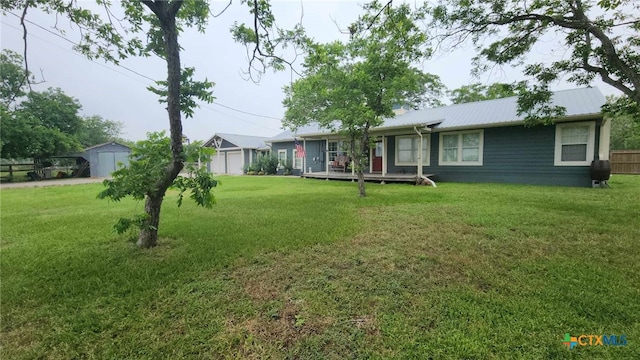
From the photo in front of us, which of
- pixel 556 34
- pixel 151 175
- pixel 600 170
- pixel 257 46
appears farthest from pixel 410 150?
pixel 151 175

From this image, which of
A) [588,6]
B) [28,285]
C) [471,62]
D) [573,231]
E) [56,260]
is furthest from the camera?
[471,62]

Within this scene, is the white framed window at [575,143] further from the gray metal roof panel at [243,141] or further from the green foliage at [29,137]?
the green foliage at [29,137]

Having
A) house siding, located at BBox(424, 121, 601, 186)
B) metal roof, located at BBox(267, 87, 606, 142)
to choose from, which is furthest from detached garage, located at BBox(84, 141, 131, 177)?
house siding, located at BBox(424, 121, 601, 186)

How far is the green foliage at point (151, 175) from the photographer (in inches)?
124

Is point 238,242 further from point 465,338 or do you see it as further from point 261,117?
point 261,117

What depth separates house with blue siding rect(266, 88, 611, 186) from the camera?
9.28 m

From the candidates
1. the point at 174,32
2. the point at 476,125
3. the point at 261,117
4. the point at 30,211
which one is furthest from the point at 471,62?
the point at 261,117

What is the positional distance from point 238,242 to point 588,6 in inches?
281

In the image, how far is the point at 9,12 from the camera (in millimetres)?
3730

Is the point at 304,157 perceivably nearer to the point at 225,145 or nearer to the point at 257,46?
the point at 225,145

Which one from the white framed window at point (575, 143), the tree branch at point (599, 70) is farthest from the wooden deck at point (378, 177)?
the tree branch at point (599, 70)

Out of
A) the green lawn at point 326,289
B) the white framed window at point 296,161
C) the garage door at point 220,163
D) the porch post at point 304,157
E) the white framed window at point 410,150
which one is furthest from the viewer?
the garage door at point 220,163

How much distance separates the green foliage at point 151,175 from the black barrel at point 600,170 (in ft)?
36.8

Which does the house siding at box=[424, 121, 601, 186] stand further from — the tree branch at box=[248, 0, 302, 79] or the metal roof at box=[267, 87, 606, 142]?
the tree branch at box=[248, 0, 302, 79]
